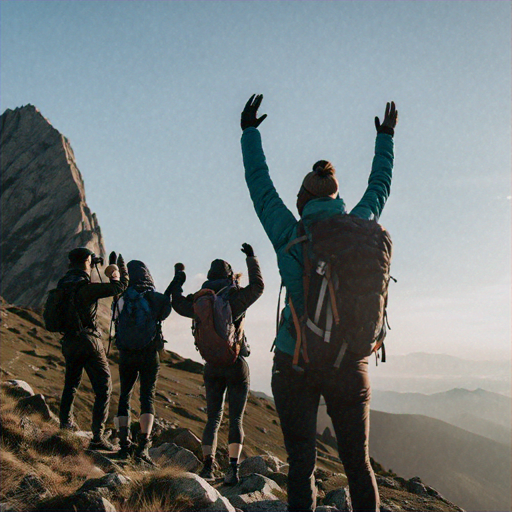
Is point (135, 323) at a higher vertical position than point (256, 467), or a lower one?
higher

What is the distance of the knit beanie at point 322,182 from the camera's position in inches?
135

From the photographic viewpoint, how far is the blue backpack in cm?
680

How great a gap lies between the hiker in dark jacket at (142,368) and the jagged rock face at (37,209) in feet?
222

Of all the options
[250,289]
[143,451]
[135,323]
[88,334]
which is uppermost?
[250,289]

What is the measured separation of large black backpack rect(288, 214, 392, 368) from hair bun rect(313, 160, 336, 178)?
1.52 ft

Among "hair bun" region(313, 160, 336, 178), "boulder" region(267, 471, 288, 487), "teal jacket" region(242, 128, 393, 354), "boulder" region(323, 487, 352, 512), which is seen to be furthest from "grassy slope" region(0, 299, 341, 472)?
"hair bun" region(313, 160, 336, 178)

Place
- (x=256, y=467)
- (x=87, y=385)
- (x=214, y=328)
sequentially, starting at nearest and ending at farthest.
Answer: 1. (x=214, y=328)
2. (x=256, y=467)
3. (x=87, y=385)

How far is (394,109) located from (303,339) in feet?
7.48

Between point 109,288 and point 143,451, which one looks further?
point 143,451

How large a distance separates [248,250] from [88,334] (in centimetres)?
283

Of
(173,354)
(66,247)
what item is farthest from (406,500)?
(66,247)

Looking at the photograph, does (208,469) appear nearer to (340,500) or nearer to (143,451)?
(143,451)

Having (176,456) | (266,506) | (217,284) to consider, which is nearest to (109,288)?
(217,284)

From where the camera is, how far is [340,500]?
610 cm
